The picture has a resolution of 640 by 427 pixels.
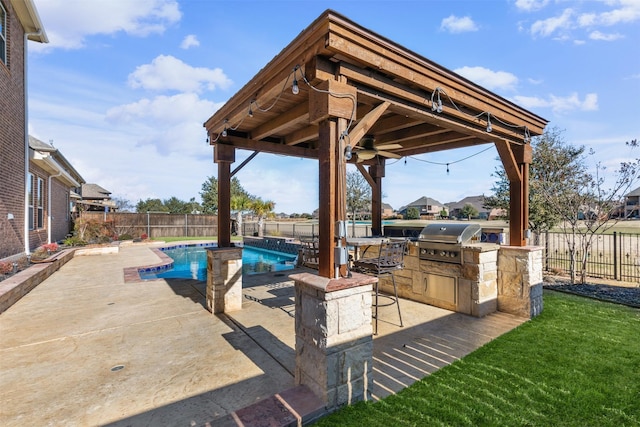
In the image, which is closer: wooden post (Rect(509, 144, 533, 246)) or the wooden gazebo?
the wooden gazebo

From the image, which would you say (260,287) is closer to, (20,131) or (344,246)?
(344,246)

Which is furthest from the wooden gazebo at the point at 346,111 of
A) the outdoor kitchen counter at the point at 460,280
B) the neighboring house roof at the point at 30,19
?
the neighboring house roof at the point at 30,19

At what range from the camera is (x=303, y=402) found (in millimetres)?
2223

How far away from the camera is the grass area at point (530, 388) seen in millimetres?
2125

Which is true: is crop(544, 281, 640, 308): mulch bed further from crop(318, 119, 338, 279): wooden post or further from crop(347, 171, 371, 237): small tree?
crop(347, 171, 371, 237): small tree

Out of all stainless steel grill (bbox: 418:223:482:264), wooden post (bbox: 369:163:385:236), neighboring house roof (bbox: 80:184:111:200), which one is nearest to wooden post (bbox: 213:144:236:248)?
stainless steel grill (bbox: 418:223:482:264)

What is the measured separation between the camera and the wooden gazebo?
97.3 inches

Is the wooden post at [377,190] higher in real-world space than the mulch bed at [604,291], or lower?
higher

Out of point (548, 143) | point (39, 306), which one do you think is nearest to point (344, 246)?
point (39, 306)

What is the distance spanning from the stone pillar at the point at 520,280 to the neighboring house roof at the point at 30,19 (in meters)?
12.2

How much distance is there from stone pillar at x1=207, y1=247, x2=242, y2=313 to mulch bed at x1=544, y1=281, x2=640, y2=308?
6.19 metres

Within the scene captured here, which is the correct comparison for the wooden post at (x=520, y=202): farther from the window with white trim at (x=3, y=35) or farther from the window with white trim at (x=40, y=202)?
the window with white trim at (x=40, y=202)

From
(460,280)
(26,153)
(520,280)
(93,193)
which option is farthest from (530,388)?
(93,193)

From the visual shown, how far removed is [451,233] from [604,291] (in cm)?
370
